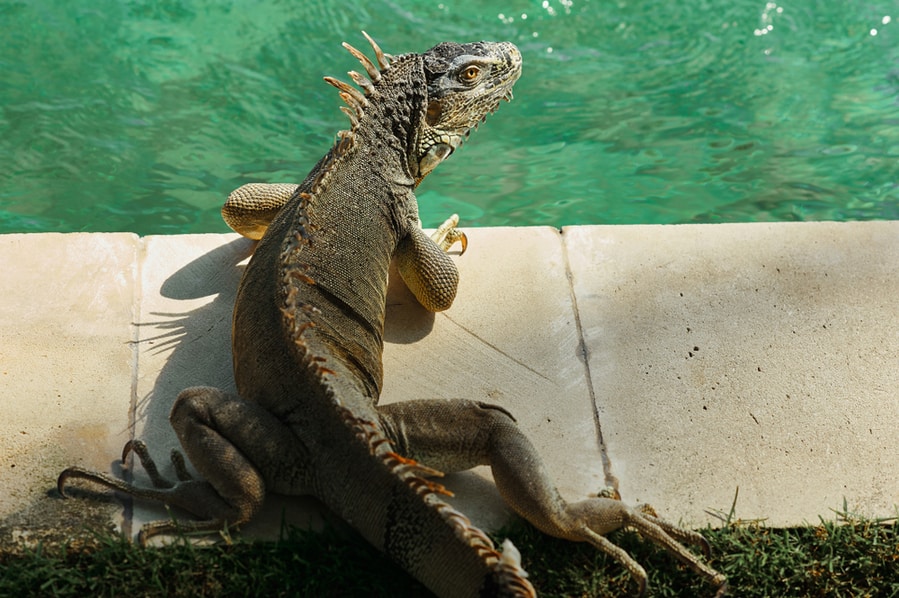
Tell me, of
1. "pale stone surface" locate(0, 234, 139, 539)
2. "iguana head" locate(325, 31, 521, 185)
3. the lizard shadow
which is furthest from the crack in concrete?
"pale stone surface" locate(0, 234, 139, 539)

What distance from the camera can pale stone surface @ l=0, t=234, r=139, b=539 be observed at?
3012 millimetres

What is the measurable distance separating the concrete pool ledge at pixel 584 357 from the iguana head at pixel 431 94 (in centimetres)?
58

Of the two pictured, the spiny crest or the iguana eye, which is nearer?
the spiny crest

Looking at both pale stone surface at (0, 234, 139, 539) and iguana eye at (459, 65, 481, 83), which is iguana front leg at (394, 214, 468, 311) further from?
pale stone surface at (0, 234, 139, 539)

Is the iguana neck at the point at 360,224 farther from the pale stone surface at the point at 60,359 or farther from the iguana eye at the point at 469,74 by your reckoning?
the pale stone surface at the point at 60,359

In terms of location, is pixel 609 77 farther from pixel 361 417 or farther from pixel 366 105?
pixel 361 417

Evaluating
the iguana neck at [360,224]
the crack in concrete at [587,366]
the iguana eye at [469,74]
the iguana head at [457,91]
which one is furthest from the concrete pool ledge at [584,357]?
the iguana eye at [469,74]

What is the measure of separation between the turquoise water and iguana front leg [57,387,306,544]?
3298 mm

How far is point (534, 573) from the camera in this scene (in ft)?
9.02

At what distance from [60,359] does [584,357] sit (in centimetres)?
204

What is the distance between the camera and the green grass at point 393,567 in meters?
2.64

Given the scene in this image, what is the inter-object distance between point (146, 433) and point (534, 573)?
1435 millimetres

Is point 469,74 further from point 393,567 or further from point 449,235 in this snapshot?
point 393,567

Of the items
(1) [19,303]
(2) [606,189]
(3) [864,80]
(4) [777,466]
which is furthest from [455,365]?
(3) [864,80]
